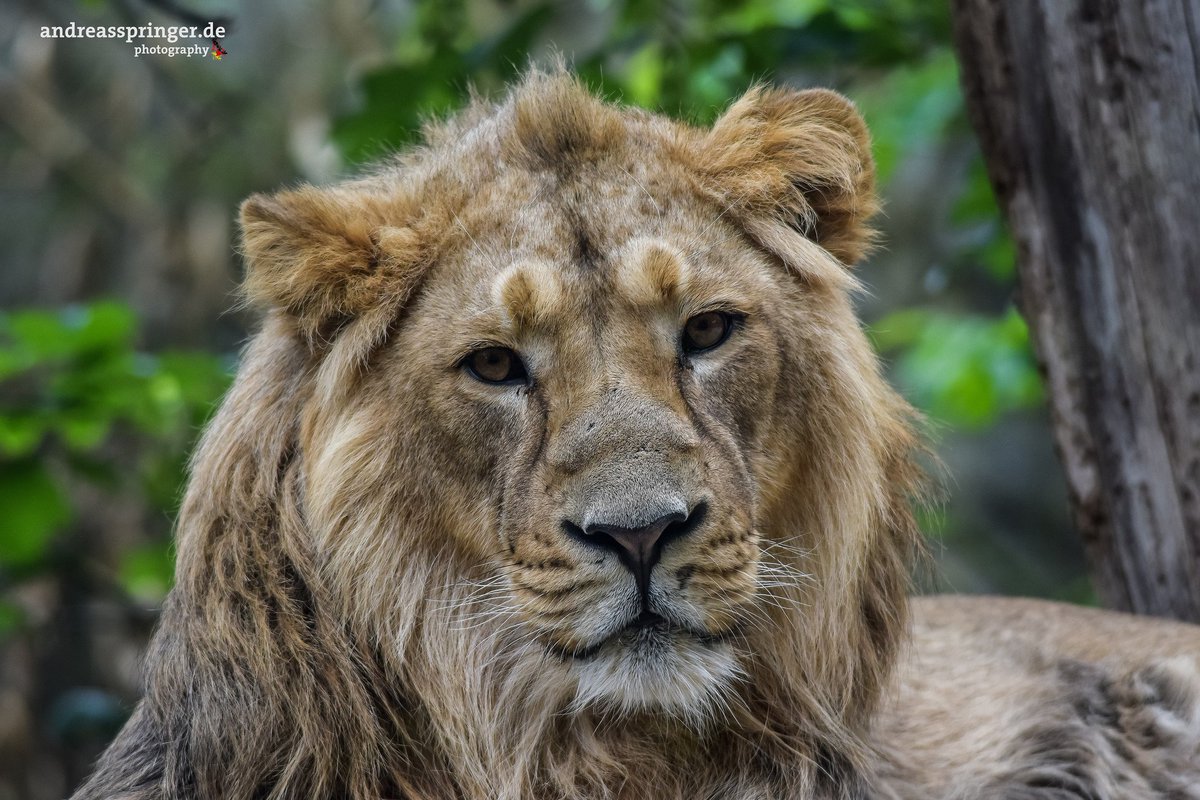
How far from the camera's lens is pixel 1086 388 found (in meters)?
4.00

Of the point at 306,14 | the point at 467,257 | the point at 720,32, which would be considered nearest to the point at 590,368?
the point at 467,257

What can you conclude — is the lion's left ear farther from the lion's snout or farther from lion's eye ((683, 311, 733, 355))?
the lion's snout

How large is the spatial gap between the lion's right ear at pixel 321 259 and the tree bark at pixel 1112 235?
6.26 ft

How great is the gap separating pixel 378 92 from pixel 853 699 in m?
2.79

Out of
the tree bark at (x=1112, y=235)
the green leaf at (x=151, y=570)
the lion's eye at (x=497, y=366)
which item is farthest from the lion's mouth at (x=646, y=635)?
the green leaf at (x=151, y=570)

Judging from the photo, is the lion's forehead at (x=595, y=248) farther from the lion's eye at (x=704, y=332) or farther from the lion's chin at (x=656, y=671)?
the lion's chin at (x=656, y=671)

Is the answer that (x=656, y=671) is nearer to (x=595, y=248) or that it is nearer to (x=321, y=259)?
(x=595, y=248)

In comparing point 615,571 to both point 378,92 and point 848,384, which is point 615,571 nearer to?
point 848,384

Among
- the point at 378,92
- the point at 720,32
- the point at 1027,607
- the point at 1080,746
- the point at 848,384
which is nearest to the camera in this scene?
the point at 848,384

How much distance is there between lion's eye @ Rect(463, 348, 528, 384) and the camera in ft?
9.75

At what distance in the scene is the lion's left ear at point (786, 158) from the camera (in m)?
3.20

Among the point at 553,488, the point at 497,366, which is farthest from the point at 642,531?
the point at 497,366

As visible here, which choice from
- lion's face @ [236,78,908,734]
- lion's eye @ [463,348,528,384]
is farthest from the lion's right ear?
lion's eye @ [463,348,528,384]

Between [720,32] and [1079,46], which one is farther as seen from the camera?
[720,32]
